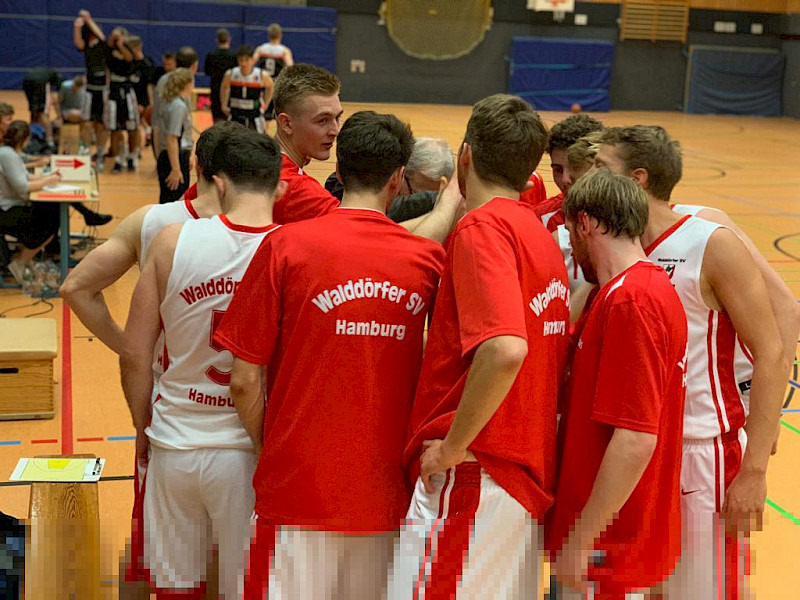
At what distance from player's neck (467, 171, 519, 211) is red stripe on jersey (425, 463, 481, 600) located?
0.68 m

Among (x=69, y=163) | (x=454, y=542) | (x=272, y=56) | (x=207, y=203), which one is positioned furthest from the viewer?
(x=272, y=56)

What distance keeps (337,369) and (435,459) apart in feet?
1.17

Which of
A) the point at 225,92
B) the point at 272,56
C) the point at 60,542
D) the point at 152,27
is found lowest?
the point at 60,542

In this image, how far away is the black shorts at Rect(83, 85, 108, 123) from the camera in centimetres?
1476

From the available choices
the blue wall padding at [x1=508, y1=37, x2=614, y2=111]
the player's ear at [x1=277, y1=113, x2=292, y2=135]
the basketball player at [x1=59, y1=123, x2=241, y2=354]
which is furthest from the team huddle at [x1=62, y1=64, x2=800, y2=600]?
the blue wall padding at [x1=508, y1=37, x2=614, y2=111]

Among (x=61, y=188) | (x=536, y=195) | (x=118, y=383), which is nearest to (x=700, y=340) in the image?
(x=536, y=195)

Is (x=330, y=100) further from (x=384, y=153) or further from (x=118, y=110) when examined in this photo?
(x=118, y=110)

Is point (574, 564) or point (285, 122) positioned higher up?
point (285, 122)

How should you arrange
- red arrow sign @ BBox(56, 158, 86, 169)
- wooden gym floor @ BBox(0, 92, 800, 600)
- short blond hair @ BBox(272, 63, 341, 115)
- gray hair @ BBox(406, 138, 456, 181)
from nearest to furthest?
short blond hair @ BBox(272, 63, 341, 115), gray hair @ BBox(406, 138, 456, 181), wooden gym floor @ BBox(0, 92, 800, 600), red arrow sign @ BBox(56, 158, 86, 169)

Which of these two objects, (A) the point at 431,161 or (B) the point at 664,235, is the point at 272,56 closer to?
(A) the point at 431,161

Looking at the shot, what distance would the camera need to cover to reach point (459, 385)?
2.27m

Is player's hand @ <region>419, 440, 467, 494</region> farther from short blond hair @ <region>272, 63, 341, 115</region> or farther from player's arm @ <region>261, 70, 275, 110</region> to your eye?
player's arm @ <region>261, 70, 275, 110</region>

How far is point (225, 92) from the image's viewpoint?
14047 mm

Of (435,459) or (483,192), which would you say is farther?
(483,192)
